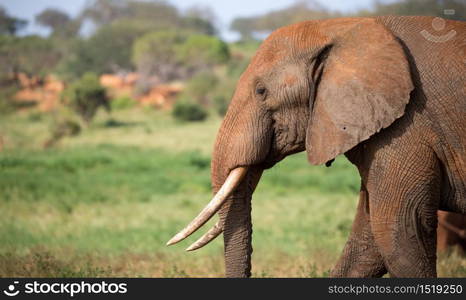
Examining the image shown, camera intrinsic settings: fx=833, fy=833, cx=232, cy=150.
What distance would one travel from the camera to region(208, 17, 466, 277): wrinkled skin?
3936mm

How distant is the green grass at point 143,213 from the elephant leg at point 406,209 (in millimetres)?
1201

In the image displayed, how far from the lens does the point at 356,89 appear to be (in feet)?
13.1

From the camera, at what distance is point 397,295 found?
409cm

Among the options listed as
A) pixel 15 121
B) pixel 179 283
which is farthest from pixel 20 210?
pixel 15 121

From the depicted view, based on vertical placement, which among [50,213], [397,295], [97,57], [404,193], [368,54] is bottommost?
[97,57]

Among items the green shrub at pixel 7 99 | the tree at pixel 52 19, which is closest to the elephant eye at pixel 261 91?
the green shrub at pixel 7 99

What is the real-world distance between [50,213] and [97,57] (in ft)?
102

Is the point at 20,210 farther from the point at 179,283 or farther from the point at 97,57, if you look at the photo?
the point at 97,57

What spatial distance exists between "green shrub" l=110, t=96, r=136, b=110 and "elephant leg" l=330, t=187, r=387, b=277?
92.9 feet

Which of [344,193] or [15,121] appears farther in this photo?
[15,121]

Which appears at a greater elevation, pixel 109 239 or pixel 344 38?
pixel 344 38

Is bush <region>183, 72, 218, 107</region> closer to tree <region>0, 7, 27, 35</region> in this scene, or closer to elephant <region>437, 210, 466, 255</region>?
tree <region>0, 7, 27, 35</region>

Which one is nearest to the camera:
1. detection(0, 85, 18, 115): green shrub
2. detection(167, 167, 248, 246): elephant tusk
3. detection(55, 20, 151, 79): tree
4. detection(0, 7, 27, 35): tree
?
detection(167, 167, 248, 246): elephant tusk

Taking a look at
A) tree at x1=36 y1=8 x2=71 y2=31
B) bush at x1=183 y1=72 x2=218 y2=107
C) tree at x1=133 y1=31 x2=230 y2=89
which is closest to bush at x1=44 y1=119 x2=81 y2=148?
bush at x1=183 y1=72 x2=218 y2=107
